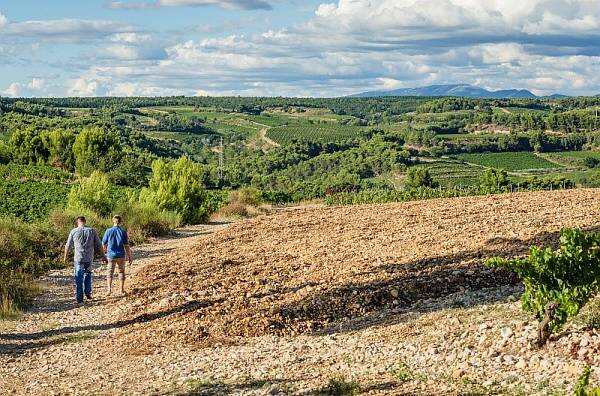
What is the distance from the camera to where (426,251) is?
1555 centimetres

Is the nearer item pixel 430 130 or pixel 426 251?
pixel 426 251

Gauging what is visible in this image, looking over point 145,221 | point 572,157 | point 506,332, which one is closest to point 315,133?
point 572,157

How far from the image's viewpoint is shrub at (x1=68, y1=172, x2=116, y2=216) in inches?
1240

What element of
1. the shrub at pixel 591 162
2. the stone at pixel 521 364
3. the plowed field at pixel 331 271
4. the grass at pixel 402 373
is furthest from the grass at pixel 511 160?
the stone at pixel 521 364

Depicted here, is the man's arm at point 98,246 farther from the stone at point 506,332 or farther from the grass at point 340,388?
the stone at point 506,332

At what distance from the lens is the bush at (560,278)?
8094mm

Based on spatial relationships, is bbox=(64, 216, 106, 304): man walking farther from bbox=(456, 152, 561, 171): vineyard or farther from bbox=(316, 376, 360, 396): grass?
bbox=(456, 152, 561, 171): vineyard

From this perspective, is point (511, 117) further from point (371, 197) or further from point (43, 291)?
point (43, 291)

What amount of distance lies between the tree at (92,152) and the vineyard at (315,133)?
157 feet

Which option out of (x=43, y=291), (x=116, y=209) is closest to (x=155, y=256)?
(x=43, y=291)

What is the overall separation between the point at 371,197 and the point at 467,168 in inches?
1781

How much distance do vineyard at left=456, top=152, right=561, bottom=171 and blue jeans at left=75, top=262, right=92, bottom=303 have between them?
76900 mm

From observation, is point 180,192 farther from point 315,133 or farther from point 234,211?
point 315,133

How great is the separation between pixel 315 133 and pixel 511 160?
167ft
